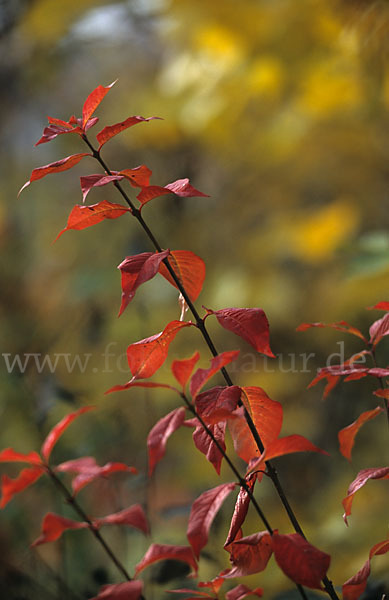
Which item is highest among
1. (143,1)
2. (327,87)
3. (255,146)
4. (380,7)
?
(143,1)

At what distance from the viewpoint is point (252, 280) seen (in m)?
1.34

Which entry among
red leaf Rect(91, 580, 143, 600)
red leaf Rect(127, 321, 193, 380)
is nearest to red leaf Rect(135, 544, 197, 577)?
red leaf Rect(91, 580, 143, 600)

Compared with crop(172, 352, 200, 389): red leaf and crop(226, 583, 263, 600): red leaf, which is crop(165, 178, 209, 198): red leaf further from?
crop(226, 583, 263, 600): red leaf

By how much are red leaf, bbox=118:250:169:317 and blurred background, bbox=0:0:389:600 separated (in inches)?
14.3

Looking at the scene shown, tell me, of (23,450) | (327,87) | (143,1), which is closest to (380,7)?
(327,87)

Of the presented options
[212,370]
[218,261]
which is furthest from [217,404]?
[218,261]

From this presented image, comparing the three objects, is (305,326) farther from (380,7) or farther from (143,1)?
(143,1)

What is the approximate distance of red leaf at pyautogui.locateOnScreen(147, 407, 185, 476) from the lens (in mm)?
370

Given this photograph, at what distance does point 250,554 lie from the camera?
1.24 feet

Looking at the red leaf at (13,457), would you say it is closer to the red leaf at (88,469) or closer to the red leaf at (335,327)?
the red leaf at (88,469)

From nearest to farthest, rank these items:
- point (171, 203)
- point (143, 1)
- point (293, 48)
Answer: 1. point (293, 48)
2. point (143, 1)
3. point (171, 203)

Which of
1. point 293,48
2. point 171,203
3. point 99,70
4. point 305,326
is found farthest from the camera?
point 99,70

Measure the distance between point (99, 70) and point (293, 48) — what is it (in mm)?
1507

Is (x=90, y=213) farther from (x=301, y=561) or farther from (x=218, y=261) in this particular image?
(x=218, y=261)
